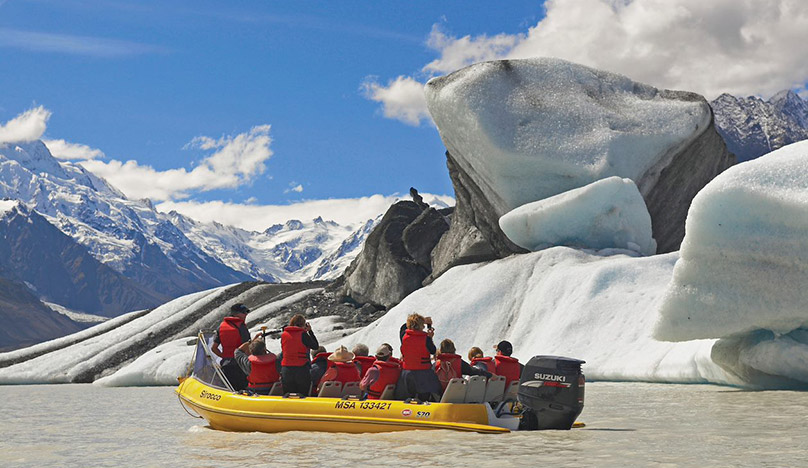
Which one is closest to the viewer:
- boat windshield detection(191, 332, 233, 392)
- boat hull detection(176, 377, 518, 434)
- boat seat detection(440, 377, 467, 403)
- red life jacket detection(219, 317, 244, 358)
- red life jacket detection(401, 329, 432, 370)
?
boat hull detection(176, 377, 518, 434)

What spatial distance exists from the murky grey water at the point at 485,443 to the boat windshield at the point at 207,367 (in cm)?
84

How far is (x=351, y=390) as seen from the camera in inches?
552

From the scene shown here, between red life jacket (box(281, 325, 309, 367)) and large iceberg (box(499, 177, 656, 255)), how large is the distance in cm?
2175

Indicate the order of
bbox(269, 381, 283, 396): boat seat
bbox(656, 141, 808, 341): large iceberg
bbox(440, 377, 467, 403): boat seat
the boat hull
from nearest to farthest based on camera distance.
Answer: the boat hull < bbox(440, 377, 467, 403): boat seat < bbox(269, 381, 283, 396): boat seat < bbox(656, 141, 808, 341): large iceberg

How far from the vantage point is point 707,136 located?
40.2m

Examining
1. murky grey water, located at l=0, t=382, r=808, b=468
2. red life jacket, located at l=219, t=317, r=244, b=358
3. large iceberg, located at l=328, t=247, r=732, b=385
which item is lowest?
murky grey water, located at l=0, t=382, r=808, b=468

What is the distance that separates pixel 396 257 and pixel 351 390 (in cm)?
3572

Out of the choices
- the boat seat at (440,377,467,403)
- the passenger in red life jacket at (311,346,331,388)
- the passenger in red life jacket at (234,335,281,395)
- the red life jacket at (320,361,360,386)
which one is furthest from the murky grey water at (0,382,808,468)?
the passenger in red life jacket at (311,346,331,388)

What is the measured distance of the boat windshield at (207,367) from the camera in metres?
15.1

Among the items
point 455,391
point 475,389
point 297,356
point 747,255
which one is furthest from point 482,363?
point 747,255

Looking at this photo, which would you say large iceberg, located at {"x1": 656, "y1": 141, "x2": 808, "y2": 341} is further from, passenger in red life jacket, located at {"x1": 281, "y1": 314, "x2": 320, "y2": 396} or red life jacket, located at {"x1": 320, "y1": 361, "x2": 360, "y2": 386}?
passenger in red life jacket, located at {"x1": 281, "y1": 314, "x2": 320, "y2": 396}

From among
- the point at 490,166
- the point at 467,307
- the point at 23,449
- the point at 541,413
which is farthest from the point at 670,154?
the point at 23,449

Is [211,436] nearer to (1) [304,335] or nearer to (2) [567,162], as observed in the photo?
(1) [304,335]

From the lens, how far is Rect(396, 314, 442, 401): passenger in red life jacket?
1315 cm
